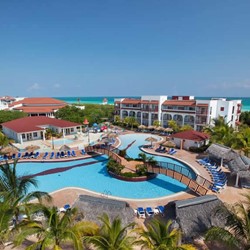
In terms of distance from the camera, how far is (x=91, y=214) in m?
11.4

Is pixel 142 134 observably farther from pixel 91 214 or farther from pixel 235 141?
pixel 91 214

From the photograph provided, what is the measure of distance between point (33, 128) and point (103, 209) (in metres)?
26.9

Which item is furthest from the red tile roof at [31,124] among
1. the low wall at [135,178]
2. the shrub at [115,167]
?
the low wall at [135,178]

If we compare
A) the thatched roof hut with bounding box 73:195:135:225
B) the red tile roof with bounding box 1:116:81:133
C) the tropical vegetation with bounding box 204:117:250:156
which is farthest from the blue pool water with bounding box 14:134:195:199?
the red tile roof with bounding box 1:116:81:133

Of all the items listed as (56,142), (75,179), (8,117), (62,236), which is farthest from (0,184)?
(8,117)

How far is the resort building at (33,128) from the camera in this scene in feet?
106

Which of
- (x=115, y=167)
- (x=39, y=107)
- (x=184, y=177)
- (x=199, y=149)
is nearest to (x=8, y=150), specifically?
(x=115, y=167)

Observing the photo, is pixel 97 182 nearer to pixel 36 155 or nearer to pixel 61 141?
pixel 36 155

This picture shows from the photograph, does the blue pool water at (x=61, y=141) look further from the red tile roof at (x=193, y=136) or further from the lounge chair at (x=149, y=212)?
the lounge chair at (x=149, y=212)

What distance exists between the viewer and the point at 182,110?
4281 cm

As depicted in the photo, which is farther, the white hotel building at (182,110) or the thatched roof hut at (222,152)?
the white hotel building at (182,110)

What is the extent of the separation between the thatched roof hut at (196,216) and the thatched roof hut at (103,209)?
3.02 metres

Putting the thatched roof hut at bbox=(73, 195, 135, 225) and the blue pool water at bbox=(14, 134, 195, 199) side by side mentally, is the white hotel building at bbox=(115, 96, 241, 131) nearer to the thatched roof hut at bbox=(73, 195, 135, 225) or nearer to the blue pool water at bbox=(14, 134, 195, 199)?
the blue pool water at bbox=(14, 134, 195, 199)

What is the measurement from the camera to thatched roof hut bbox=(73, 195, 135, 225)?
11195 mm
